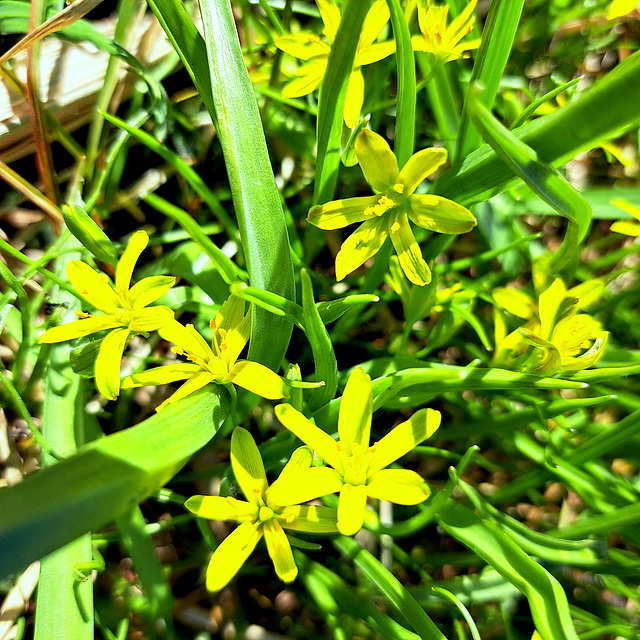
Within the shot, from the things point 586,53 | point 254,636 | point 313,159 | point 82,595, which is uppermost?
point 313,159

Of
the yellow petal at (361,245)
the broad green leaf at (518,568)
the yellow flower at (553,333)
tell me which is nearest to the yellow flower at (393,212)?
the yellow petal at (361,245)

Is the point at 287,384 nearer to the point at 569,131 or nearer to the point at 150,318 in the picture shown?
the point at 150,318

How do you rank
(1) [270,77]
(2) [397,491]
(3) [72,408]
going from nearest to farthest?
(2) [397,491], (3) [72,408], (1) [270,77]

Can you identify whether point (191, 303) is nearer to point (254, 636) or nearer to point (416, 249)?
point (416, 249)

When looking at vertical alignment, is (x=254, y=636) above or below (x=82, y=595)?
below

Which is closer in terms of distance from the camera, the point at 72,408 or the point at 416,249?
the point at 416,249

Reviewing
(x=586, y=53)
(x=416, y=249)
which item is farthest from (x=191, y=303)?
(x=586, y=53)

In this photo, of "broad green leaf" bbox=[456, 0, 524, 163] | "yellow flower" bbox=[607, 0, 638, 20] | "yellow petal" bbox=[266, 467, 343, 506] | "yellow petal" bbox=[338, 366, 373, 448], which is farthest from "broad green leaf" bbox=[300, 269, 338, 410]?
"yellow flower" bbox=[607, 0, 638, 20]
